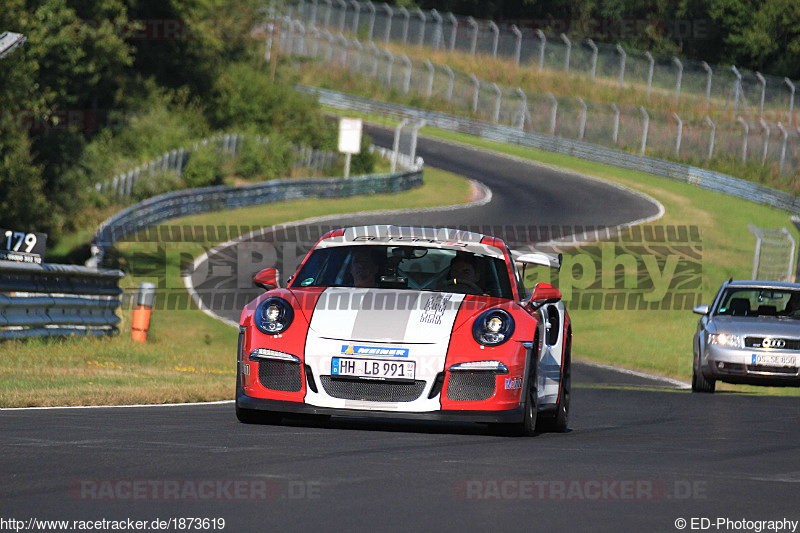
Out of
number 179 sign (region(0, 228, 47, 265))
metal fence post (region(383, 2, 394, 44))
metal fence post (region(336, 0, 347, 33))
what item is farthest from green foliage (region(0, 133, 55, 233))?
metal fence post (region(336, 0, 347, 33))

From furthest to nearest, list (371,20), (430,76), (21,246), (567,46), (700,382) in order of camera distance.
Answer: (371,20), (430,76), (567,46), (700,382), (21,246)

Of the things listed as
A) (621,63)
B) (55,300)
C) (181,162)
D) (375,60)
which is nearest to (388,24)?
(375,60)

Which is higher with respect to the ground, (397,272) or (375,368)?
(397,272)

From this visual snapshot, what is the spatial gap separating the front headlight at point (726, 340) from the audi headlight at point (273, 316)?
9041 mm

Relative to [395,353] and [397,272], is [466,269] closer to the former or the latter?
[397,272]

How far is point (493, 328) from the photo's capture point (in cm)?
857

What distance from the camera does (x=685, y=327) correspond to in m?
26.0

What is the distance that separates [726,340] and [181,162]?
31.7m

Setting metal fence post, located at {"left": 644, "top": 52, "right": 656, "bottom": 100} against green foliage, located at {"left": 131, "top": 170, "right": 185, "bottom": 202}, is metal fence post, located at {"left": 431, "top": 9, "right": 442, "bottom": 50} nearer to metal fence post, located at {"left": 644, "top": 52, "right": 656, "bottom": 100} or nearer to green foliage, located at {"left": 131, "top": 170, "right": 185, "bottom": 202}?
metal fence post, located at {"left": 644, "top": 52, "right": 656, "bottom": 100}

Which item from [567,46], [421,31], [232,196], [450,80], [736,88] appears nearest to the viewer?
[232,196]

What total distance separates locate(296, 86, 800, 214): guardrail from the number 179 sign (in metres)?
38.4

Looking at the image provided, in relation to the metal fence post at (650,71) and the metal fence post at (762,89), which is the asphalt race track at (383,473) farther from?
the metal fence post at (650,71)

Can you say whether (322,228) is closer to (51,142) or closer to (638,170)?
(51,142)

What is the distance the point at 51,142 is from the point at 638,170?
2898 cm
